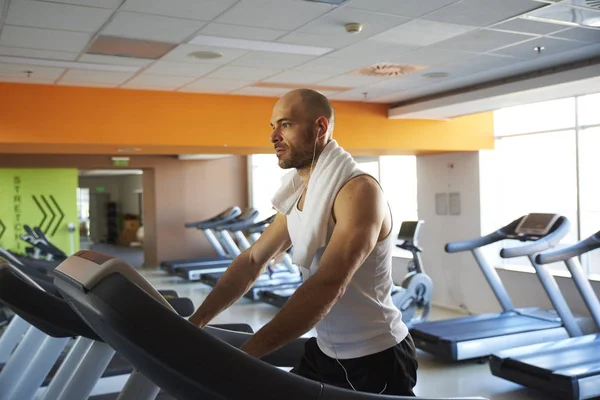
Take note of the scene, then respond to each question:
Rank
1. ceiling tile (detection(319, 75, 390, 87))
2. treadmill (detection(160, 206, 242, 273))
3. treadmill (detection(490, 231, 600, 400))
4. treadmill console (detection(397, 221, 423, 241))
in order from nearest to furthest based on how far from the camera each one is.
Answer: treadmill (detection(490, 231, 600, 400))
ceiling tile (detection(319, 75, 390, 87))
treadmill console (detection(397, 221, 423, 241))
treadmill (detection(160, 206, 242, 273))

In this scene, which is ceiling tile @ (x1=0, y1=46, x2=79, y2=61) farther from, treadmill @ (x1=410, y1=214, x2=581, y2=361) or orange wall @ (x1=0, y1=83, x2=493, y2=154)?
treadmill @ (x1=410, y1=214, x2=581, y2=361)

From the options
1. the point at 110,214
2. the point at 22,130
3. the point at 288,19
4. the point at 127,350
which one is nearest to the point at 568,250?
the point at 288,19

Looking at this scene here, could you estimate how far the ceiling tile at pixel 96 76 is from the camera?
5.54 m

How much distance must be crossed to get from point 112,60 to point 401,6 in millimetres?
2492

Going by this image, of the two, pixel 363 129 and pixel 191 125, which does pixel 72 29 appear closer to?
pixel 191 125

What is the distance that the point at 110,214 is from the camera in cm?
2195

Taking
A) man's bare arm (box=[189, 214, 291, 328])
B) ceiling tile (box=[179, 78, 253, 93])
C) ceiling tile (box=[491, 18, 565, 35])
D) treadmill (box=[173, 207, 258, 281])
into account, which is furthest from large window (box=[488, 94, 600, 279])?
man's bare arm (box=[189, 214, 291, 328])

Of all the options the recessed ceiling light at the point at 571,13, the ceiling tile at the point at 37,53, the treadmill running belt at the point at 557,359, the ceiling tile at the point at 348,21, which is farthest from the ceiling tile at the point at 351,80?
the treadmill running belt at the point at 557,359

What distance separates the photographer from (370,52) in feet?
16.6

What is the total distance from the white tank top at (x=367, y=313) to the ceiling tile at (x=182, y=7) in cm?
241

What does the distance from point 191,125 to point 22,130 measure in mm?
1626

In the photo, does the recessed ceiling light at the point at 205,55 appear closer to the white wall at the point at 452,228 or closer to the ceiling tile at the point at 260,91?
the ceiling tile at the point at 260,91

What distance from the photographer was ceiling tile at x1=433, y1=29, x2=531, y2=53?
453 centimetres

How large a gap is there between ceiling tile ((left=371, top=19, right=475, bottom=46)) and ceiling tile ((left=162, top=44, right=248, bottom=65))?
112 cm
